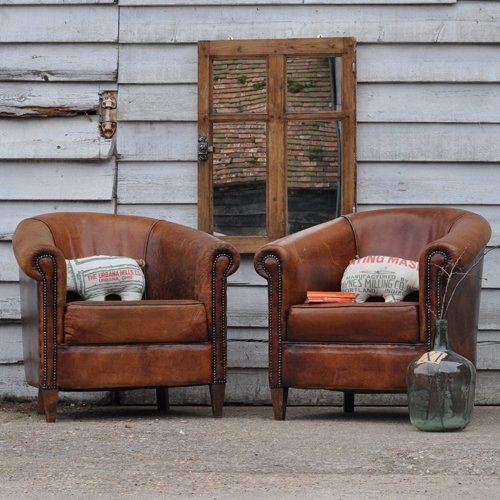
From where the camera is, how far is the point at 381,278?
16.4ft

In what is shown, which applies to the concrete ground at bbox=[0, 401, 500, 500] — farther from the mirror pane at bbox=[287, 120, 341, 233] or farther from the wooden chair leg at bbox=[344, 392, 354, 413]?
the mirror pane at bbox=[287, 120, 341, 233]

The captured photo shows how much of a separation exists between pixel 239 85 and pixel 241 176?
0.40 m

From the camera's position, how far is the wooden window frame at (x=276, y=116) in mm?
5547

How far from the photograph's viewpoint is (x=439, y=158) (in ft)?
18.2

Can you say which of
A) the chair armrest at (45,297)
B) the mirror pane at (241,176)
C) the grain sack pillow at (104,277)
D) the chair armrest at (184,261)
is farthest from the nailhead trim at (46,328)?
the mirror pane at (241,176)

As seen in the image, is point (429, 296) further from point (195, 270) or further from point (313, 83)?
point (313, 83)

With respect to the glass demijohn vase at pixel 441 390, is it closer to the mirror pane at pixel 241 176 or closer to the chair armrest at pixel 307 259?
the chair armrest at pixel 307 259

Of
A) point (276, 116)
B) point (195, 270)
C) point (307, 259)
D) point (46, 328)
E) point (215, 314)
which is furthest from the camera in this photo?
point (276, 116)

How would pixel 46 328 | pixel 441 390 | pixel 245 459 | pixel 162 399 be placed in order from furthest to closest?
pixel 162 399 < pixel 46 328 < pixel 441 390 < pixel 245 459

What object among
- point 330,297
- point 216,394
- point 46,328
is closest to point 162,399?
point 216,394

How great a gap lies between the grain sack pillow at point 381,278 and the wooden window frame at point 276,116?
0.53 meters

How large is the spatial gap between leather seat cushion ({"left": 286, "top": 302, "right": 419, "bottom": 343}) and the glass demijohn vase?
252 millimetres

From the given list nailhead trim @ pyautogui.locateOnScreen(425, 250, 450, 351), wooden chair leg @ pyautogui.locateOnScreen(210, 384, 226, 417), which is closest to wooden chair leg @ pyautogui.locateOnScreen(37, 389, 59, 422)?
wooden chair leg @ pyautogui.locateOnScreen(210, 384, 226, 417)

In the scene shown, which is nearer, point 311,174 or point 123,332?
point 123,332
